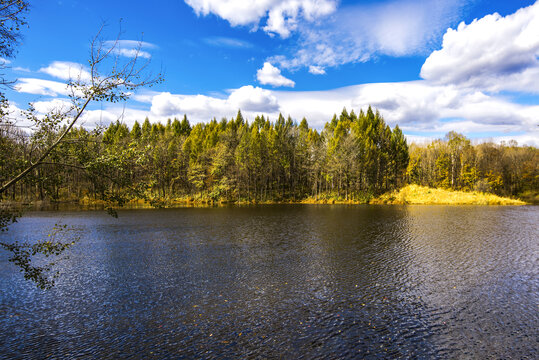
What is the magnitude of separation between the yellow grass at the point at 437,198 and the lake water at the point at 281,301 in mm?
42124

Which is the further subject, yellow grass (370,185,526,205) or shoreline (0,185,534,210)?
shoreline (0,185,534,210)

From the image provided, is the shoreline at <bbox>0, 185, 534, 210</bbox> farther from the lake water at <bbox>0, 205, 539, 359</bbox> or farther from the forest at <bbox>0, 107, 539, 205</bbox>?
the lake water at <bbox>0, 205, 539, 359</bbox>

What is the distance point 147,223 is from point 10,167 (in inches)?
1225

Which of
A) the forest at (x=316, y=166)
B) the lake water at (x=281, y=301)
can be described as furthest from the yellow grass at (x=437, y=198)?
the lake water at (x=281, y=301)

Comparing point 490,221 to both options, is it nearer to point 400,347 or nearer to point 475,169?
point 400,347

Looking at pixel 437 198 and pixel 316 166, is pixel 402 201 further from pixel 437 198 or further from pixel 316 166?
pixel 316 166

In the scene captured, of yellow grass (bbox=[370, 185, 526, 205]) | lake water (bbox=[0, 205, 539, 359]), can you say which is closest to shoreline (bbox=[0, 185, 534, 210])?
yellow grass (bbox=[370, 185, 526, 205])

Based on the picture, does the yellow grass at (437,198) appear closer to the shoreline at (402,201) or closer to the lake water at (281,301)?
the shoreline at (402,201)

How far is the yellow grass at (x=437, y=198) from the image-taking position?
6294cm

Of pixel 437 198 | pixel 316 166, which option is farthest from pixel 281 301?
pixel 437 198

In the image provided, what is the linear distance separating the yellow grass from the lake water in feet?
138

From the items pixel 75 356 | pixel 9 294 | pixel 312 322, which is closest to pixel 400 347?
pixel 312 322

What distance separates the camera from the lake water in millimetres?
10250

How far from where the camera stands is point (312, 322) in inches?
467
